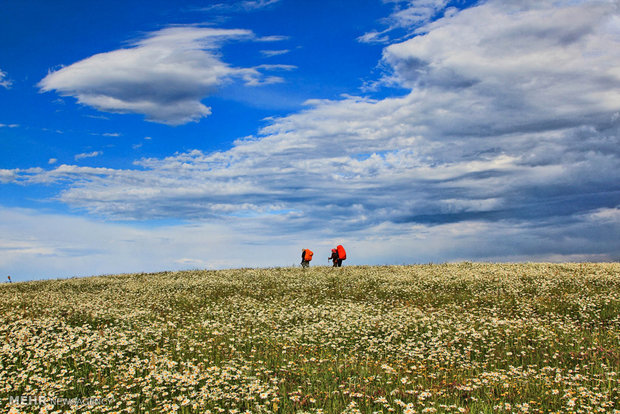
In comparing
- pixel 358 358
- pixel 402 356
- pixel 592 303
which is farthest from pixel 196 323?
pixel 592 303

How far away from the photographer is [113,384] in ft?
32.2

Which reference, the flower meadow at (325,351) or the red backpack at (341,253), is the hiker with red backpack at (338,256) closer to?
the red backpack at (341,253)

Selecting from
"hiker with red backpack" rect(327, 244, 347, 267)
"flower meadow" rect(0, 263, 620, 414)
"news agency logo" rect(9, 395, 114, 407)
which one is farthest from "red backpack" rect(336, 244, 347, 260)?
"news agency logo" rect(9, 395, 114, 407)

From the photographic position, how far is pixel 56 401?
29.6ft

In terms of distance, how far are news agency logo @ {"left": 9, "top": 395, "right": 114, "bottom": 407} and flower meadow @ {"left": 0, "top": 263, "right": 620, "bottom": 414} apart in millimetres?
41

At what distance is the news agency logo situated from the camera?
8.84 metres

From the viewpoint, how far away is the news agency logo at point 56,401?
8.84 m

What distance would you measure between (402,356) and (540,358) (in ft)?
11.9

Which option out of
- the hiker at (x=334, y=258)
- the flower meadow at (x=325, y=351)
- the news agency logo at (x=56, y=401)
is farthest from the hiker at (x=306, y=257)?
the news agency logo at (x=56, y=401)

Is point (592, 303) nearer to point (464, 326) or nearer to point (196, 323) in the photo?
point (464, 326)

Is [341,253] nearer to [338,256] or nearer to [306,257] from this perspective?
[338,256]

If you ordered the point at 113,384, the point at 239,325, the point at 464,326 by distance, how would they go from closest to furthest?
1. the point at 113,384
2. the point at 464,326
3. the point at 239,325

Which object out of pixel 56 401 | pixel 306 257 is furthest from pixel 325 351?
pixel 306 257

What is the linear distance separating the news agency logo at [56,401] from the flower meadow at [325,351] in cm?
4
